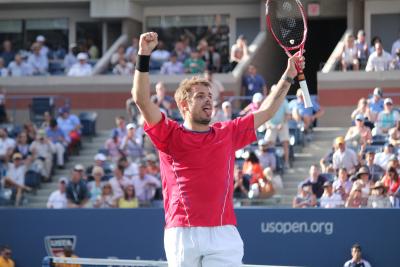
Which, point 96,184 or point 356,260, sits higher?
point 96,184

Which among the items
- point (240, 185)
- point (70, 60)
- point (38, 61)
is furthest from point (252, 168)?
point (38, 61)

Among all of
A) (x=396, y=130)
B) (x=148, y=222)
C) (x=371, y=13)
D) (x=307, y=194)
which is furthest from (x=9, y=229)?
(x=371, y=13)

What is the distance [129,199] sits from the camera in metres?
17.3

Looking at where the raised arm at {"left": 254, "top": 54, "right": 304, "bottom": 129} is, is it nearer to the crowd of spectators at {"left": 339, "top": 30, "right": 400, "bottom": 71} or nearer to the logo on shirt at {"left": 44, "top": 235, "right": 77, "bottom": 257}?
the logo on shirt at {"left": 44, "top": 235, "right": 77, "bottom": 257}

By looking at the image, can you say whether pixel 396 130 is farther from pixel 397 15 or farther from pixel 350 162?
pixel 397 15

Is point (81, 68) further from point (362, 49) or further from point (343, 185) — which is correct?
point (343, 185)

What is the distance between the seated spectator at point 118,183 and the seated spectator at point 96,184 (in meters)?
0.24

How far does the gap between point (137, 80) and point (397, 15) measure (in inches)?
713

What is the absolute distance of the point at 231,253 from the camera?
6867mm

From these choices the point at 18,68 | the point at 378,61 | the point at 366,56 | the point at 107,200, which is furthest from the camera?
the point at 18,68

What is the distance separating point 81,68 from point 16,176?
5439 mm

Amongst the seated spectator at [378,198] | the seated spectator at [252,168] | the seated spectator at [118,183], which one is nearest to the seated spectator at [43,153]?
the seated spectator at [118,183]

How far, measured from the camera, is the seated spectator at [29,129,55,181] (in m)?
19.8

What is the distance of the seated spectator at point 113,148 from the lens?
19484mm
